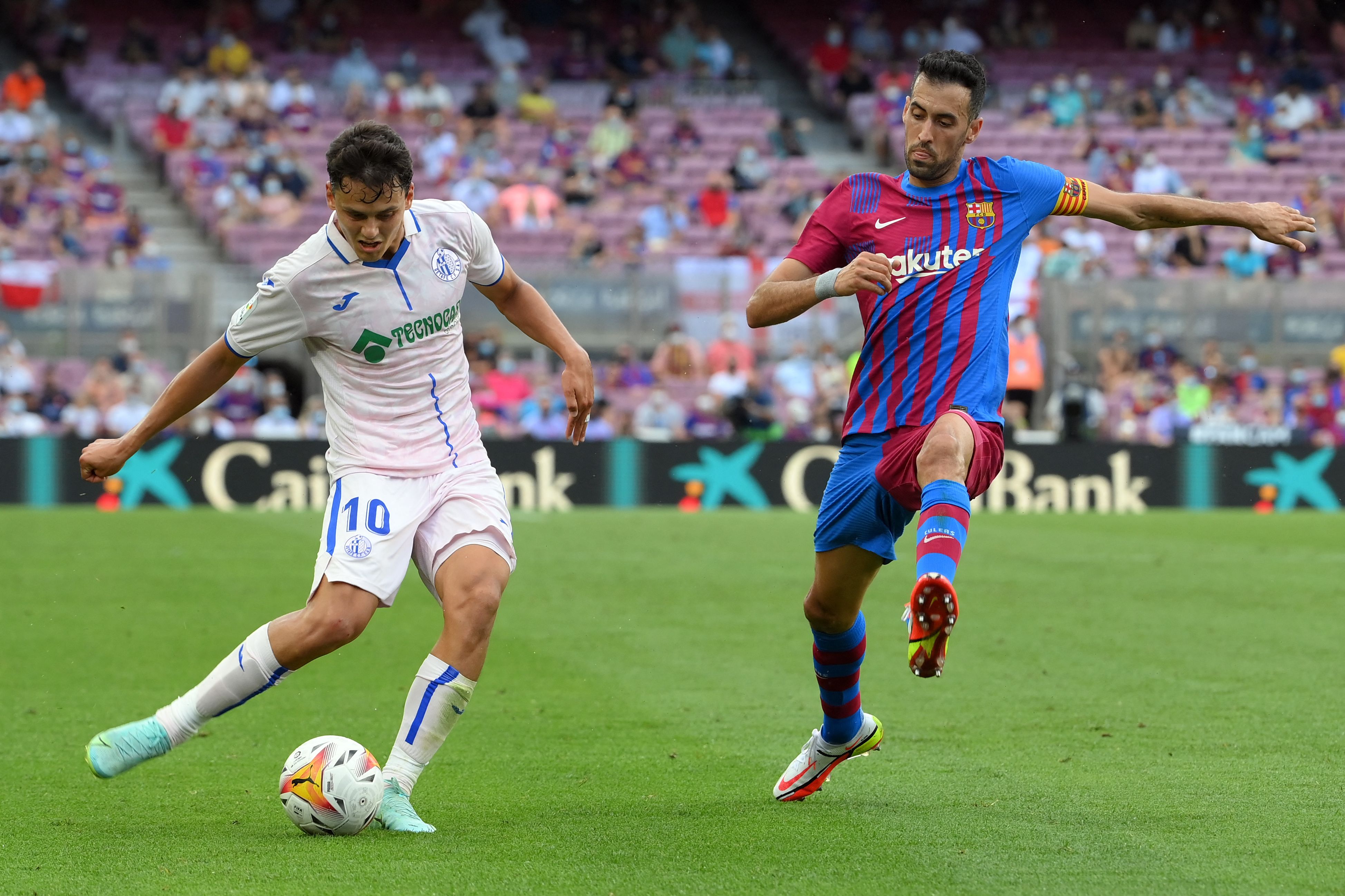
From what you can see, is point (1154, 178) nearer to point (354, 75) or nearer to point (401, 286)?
point (354, 75)

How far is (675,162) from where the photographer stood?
90.0ft

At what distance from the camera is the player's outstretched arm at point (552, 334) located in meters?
5.64

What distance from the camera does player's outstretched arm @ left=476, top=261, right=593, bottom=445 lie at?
18.5 feet

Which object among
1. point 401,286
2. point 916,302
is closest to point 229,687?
point 401,286

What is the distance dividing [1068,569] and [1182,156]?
1663cm

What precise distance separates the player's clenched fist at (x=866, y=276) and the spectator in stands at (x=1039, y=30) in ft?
92.7

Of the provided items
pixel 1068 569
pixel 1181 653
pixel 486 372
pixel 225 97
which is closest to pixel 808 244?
pixel 1181 653

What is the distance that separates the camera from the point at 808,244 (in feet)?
18.9

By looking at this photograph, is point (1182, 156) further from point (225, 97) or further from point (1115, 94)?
point (225, 97)

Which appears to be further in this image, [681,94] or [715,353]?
[681,94]

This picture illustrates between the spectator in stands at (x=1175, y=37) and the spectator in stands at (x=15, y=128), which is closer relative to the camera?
the spectator in stands at (x=15, y=128)

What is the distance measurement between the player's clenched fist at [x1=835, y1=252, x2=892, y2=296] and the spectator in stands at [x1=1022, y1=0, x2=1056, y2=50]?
2825 cm

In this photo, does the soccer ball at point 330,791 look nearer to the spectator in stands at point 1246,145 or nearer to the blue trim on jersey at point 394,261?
the blue trim on jersey at point 394,261

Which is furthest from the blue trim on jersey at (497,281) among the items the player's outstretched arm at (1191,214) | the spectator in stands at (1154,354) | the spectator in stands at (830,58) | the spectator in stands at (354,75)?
the spectator in stands at (830,58)
